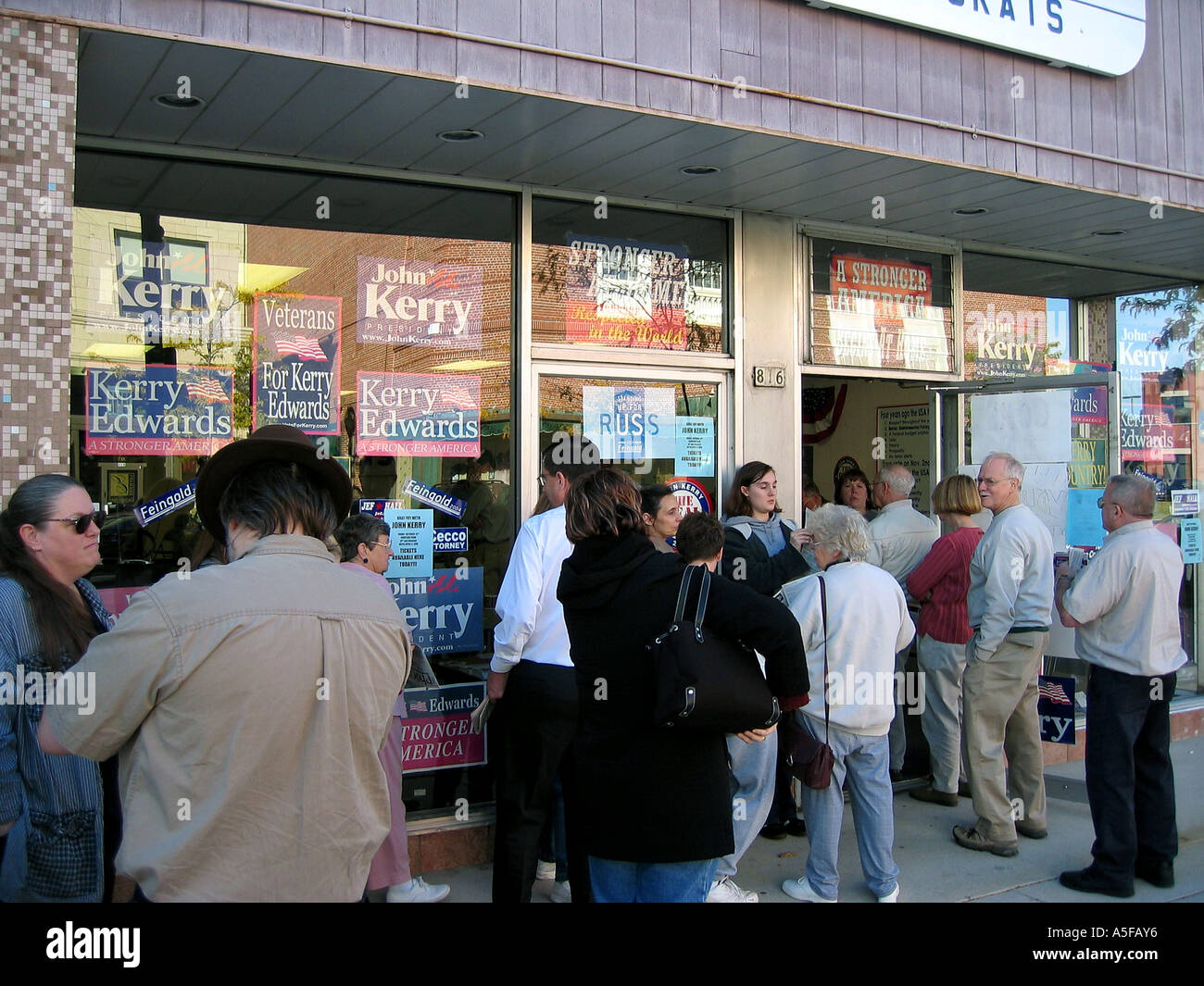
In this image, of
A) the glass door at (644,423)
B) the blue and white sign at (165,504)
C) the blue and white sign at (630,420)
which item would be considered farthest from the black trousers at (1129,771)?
the blue and white sign at (165,504)

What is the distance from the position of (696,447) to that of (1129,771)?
9.21 ft

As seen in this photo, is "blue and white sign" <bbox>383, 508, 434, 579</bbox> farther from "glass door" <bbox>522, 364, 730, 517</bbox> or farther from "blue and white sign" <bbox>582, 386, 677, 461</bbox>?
"blue and white sign" <bbox>582, 386, 677, 461</bbox>

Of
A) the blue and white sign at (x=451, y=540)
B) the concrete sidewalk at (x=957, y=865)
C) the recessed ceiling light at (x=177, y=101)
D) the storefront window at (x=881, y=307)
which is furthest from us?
the storefront window at (x=881, y=307)

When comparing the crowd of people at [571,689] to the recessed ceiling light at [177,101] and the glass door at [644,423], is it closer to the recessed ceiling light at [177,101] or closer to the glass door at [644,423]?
the glass door at [644,423]

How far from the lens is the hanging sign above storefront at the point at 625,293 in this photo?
233 inches

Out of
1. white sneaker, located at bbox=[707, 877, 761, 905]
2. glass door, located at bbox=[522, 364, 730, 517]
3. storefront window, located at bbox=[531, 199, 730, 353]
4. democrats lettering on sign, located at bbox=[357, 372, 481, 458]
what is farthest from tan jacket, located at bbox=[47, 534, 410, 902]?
storefront window, located at bbox=[531, 199, 730, 353]

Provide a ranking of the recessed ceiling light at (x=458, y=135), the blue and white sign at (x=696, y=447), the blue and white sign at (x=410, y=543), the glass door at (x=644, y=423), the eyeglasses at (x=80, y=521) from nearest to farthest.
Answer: the eyeglasses at (x=80, y=521) → the recessed ceiling light at (x=458, y=135) → the blue and white sign at (x=410, y=543) → the glass door at (x=644, y=423) → the blue and white sign at (x=696, y=447)

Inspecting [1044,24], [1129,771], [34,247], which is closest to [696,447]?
[1129,771]

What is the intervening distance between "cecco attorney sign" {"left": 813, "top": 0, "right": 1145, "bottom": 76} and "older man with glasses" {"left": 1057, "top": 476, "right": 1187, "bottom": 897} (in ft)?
8.26

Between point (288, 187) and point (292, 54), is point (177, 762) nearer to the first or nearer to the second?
point (292, 54)

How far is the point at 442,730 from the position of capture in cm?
528

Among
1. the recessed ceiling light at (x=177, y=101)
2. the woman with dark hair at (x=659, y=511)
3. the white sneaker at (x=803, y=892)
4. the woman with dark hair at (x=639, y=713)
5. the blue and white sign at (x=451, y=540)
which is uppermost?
the recessed ceiling light at (x=177, y=101)

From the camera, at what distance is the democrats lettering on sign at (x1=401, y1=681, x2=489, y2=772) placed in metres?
5.19
